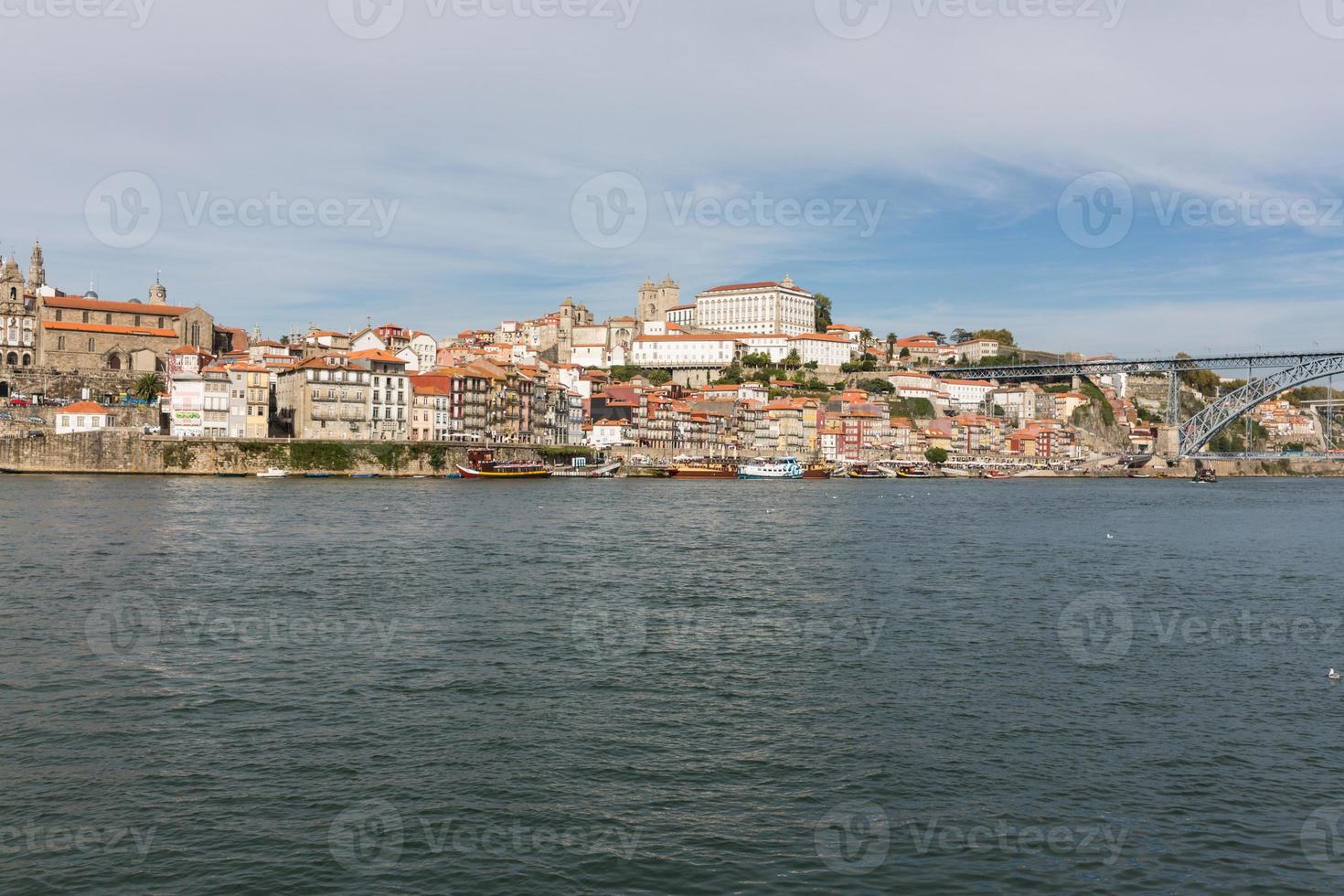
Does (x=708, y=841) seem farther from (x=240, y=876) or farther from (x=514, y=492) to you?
(x=514, y=492)

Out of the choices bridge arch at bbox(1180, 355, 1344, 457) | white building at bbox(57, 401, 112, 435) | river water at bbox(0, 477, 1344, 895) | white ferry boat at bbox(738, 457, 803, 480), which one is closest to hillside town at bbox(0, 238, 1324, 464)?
white building at bbox(57, 401, 112, 435)

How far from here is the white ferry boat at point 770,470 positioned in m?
89.3

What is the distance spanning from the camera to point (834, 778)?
33.6ft

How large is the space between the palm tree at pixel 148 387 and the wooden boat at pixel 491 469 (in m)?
30.6

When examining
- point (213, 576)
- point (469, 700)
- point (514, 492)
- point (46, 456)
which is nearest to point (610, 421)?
point (514, 492)

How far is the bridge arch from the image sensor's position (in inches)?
3934

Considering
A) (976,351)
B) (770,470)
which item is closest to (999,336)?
(976,351)

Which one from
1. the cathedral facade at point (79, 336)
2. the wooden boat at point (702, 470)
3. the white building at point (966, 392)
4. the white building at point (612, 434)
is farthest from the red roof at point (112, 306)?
the white building at point (966, 392)

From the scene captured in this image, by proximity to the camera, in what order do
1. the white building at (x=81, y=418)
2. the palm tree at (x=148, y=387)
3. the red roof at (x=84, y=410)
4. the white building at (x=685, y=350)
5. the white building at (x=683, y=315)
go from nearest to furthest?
the white building at (x=81, y=418) < the red roof at (x=84, y=410) < the palm tree at (x=148, y=387) < the white building at (x=685, y=350) < the white building at (x=683, y=315)

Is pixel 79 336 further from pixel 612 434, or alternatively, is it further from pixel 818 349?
pixel 818 349

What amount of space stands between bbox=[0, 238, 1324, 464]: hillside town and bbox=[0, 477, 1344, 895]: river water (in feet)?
160

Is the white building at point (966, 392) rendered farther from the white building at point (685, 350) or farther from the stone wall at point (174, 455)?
the stone wall at point (174, 455)

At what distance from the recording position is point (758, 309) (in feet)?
479

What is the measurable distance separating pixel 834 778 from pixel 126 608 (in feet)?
44.7
